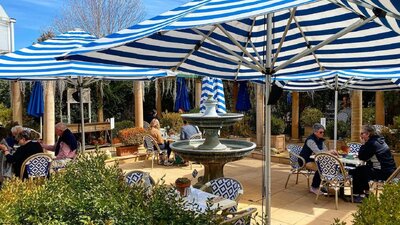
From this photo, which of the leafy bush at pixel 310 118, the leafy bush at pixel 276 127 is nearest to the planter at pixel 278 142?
the leafy bush at pixel 276 127

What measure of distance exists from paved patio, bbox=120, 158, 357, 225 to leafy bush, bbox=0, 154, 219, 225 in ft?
9.30

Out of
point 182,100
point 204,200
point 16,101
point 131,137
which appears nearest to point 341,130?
point 182,100

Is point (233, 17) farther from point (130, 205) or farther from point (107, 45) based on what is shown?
point (130, 205)

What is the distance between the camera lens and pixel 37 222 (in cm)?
220

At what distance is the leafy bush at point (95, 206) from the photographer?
7.16ft

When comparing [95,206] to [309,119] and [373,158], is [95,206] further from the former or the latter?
[309,119]

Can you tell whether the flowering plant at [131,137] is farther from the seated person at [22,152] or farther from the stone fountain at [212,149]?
the seated person at [22,152]

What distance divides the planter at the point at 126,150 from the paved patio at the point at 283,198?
77 centimetres

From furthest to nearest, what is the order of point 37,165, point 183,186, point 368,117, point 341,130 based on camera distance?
point 368,117, point 341,130, point 37,165, point 183,186

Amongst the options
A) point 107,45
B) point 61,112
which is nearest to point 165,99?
point 61,112

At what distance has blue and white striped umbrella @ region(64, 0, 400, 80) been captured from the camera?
264 centimetres

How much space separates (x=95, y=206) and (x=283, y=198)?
14.5 ft

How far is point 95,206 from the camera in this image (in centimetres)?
222

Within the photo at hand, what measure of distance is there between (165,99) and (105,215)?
15.6 meters
